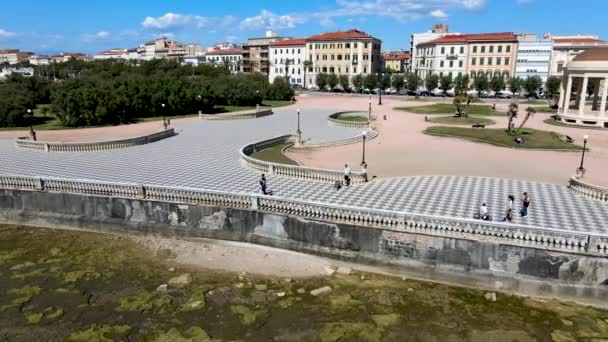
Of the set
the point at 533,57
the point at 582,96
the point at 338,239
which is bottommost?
the point at 338,239

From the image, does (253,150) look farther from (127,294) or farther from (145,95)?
(145,95)

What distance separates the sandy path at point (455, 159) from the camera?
26750 mm

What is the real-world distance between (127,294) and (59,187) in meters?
8.77

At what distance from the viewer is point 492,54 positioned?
107m

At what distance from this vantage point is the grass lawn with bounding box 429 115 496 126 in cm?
5200

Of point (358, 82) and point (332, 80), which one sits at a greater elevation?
point (332, 80)

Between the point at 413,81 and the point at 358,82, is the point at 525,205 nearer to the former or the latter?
the point at 413,81

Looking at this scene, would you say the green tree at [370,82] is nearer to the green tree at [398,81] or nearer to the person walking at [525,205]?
the green tree at [398,81]

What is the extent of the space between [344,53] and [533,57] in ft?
155

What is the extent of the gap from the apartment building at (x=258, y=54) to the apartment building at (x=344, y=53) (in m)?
19.4

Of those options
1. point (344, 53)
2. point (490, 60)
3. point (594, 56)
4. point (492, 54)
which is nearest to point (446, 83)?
point (490, 60)

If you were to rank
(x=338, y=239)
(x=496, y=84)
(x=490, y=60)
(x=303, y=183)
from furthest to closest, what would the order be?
(x=490, y=60) → (x=496, y=84) → (x=303, y=183) → (x=338, y=239)

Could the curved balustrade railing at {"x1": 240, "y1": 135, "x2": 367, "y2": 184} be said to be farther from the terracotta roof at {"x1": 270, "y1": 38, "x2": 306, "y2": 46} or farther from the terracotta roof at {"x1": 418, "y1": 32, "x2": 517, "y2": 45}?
the terracotta roof at {"x1": 270, "y1": 38, "x2": 306, "y2": 46}

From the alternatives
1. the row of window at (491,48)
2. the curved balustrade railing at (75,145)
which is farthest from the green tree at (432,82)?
the curved balustrade railing at (75,145)
